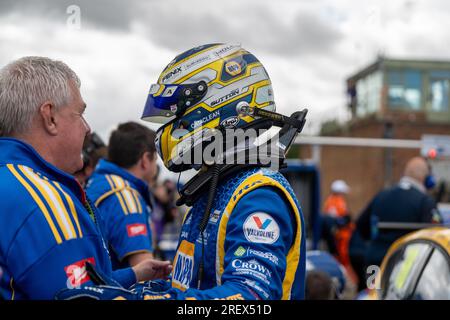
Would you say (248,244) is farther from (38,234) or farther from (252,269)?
(38,234)

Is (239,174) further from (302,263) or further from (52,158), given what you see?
(52,158)

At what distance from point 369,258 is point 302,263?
5.04m

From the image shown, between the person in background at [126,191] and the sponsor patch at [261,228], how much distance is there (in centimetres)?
190

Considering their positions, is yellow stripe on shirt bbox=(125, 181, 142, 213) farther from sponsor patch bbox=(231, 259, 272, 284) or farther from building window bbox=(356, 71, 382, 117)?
building window bbox=(356, 71, 382, 117)

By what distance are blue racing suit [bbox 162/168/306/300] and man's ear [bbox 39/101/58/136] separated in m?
0.60

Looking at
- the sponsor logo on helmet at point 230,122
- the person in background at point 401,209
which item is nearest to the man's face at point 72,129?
the sponsor logo on helmet at point 230,122

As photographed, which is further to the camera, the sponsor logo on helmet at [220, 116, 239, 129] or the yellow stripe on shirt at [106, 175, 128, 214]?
the yellow stripe on shirt at [106, 175, 128, 214]

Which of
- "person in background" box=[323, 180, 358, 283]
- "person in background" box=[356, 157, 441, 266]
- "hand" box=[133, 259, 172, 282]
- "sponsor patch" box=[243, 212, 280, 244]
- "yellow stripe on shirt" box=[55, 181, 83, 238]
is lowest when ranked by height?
"person in background" box=[323, 180, 358, 283]

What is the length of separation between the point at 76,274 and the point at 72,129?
0.53 meters

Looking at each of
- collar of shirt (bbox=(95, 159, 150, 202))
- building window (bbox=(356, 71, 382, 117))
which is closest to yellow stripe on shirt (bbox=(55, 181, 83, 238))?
collar of shirt (bbox=(95, 159, 150, 202))

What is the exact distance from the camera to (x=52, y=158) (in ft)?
6.95

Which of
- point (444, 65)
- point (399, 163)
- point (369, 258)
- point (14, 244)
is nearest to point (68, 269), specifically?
point (14, 244)

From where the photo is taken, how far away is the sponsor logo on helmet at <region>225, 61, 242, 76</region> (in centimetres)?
239

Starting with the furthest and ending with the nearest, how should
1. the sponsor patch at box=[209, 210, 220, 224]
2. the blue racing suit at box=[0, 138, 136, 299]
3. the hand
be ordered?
the hand
the sponsor patch at box=[209, 210, 220, 224]
the blue racing suit at box=[0, 138, 136, 299]
